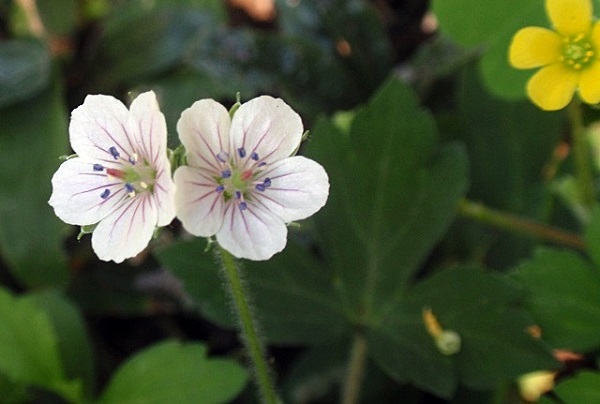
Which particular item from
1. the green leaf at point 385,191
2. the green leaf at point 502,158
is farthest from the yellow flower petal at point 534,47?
the green leaf at point 502,158

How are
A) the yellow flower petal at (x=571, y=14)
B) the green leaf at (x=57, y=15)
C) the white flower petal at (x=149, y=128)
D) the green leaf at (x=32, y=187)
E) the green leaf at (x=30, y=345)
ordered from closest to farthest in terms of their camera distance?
the white flower petal at (x=149, y=128) < the yellow flower petal at (x=571, y=14) < the green leaf at (x=30, y=345) < the green leaf at (x=32, y=187) < the green leaf at (x=57, y=15)

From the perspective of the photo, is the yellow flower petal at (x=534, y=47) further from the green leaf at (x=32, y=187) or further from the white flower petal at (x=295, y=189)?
the green leaf at (x=32, y=187)

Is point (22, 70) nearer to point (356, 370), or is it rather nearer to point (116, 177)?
point (116, 177)

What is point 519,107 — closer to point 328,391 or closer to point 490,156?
point 490,156

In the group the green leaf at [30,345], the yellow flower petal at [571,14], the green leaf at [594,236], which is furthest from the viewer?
the green leaf at [30,345]

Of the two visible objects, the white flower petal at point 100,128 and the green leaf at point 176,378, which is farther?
the green leaf at point 176,378

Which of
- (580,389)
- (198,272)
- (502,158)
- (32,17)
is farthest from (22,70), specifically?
(580,389)

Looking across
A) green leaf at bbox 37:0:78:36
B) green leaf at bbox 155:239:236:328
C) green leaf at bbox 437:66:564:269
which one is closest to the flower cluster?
green leaf at bbox 155:239:236:328
